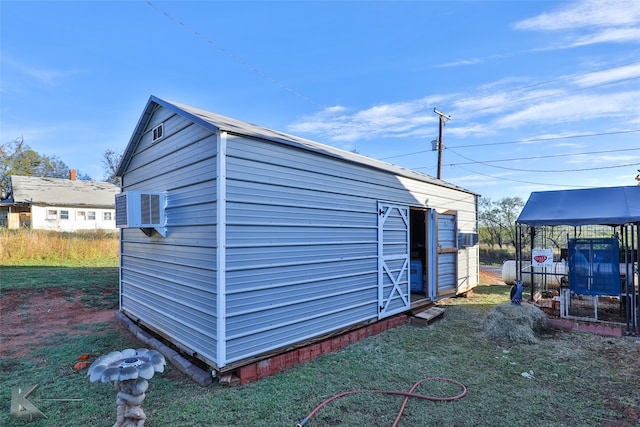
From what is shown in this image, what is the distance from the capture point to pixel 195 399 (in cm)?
340

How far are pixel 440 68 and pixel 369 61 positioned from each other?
7.44 ft

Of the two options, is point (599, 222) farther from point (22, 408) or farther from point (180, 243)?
point (22, 408)

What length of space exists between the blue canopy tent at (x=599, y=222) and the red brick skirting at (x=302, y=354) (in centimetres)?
373

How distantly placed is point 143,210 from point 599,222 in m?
7.82

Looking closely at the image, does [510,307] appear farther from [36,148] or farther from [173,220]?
[36,148]

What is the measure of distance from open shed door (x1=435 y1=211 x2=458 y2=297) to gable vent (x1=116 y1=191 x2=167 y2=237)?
590 centimetres

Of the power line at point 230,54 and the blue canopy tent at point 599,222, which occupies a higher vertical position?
the power line at point 230,54

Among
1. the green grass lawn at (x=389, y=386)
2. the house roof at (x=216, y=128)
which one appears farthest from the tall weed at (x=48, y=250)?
the green grass lawn at (x=389, y=386)

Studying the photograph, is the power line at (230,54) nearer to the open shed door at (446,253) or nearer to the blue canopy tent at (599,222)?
the open shed door at (446,253)

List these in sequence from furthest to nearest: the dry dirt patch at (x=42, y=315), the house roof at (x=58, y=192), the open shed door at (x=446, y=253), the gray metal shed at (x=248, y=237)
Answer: the house roof at (x=58, y=192) < the open shed door at (x=446, y=253) < the dry dirt patch at (x=42, y=315) < the gray metal shed at (x=248, y=237)

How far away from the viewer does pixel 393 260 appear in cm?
623

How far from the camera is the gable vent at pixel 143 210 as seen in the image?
451 centimetres

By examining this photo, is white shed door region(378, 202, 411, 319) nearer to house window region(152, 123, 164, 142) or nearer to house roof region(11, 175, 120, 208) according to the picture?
house window region(152, 123, 164, 142)

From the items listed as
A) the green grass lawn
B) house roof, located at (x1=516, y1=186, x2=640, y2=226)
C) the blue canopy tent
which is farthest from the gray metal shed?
the blue canopy tent
